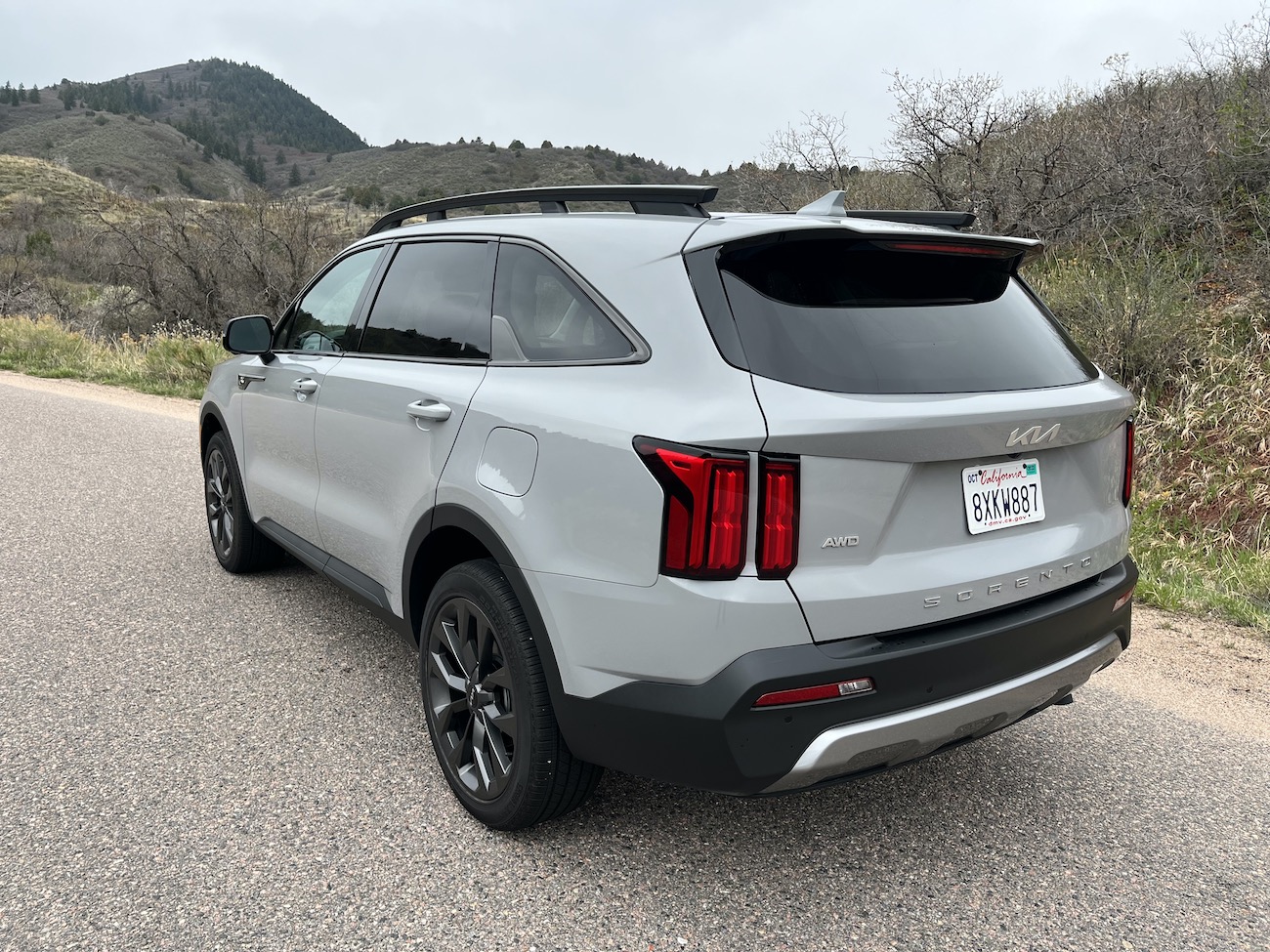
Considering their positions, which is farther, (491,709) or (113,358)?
(113,358)

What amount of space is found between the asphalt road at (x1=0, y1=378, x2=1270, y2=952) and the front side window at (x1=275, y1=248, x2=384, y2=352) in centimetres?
132

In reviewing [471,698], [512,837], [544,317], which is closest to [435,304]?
[544,317]

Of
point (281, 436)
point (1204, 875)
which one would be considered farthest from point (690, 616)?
point (281, 436)

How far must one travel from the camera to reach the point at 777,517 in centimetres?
204

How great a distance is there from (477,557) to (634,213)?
1112mm

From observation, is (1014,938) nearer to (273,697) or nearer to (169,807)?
(169,807)

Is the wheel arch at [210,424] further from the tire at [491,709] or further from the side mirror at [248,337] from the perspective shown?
the tire at [491,709]

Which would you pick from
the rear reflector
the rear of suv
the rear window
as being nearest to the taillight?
the rear of suv

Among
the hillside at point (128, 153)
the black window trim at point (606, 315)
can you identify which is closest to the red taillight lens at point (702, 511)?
the black window trim at point (606, 315)

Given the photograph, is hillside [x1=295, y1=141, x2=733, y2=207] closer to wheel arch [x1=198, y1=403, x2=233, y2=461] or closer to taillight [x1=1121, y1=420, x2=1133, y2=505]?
wheel arch [x1=198, y1=403, x2=233, y2=461]

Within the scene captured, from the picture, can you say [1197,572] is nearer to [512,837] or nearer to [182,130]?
[512,837]

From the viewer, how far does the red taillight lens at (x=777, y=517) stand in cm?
203

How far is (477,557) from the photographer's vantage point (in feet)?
9.12

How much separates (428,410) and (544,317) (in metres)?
0.47
